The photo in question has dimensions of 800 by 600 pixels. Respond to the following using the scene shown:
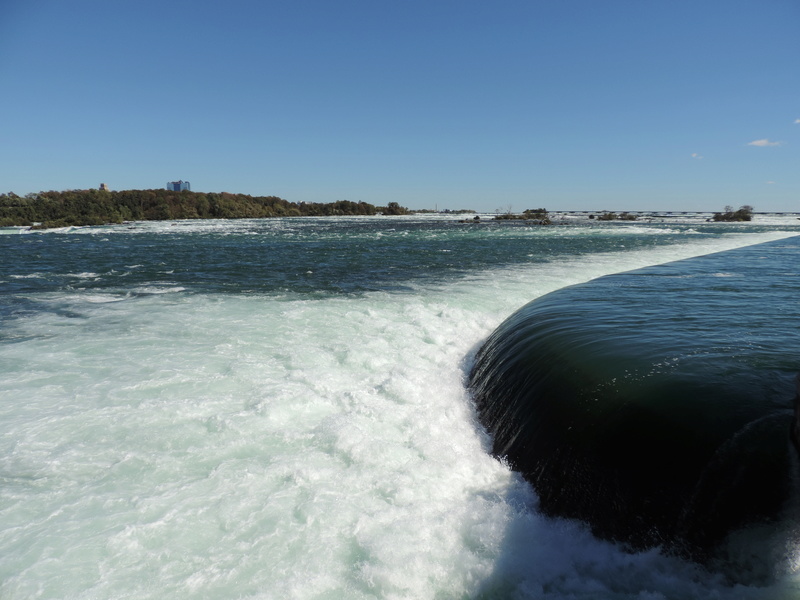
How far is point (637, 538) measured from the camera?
144 inches

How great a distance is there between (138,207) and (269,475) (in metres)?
132

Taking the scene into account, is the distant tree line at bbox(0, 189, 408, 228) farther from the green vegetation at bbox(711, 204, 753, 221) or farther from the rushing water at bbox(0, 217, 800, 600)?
the green vegetation at bbox(711, 204, 753, 221)

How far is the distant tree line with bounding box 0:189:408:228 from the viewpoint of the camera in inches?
3585

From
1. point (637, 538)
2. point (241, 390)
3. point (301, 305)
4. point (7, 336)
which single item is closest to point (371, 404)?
point (241, 390)

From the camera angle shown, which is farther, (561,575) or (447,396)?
(447,396)

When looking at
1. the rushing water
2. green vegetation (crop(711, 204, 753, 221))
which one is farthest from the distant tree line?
green vegetation (crop(711, 204, 753, 221))

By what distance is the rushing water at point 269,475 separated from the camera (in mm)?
3596

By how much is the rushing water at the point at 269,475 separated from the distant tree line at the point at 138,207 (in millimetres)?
74657

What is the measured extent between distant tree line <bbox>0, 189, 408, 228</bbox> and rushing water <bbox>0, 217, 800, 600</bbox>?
74657mm

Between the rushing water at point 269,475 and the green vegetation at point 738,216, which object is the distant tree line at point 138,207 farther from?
the green vegetation at point 738,216

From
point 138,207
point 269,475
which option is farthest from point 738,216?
point 138,207

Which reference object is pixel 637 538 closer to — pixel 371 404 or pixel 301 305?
pixel 371 404

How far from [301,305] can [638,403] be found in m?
9.69

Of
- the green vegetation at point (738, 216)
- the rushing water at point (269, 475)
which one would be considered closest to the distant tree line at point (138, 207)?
the rushing water at point (269, 475)
